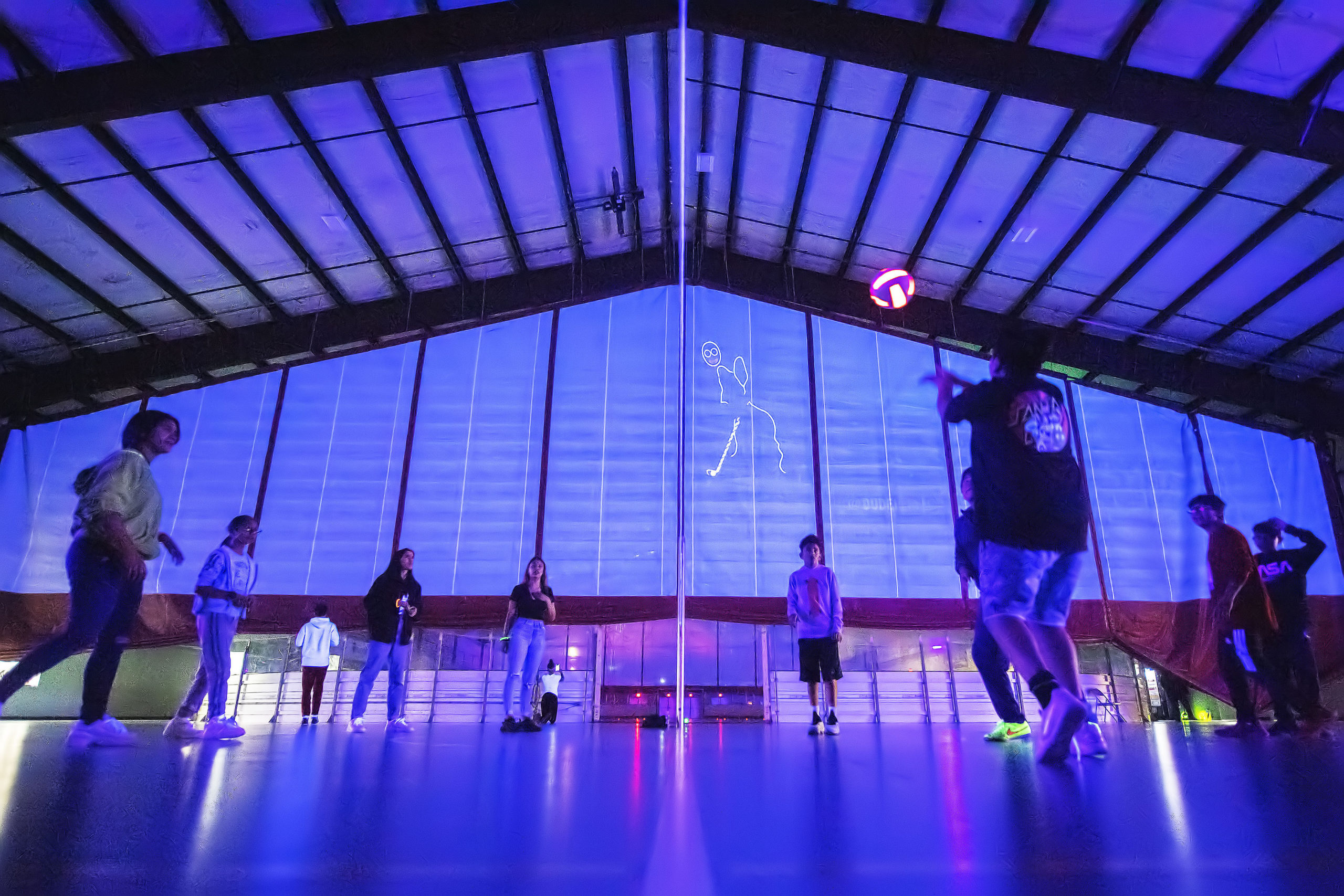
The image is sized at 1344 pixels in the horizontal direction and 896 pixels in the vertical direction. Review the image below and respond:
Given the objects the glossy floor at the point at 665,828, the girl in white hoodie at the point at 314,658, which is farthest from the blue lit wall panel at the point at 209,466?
the glossy floor at the point at 665,828

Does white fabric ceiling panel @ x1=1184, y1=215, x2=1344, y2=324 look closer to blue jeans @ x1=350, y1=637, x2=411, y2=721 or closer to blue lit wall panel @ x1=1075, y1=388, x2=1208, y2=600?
blue lit wall panel @ x1=1075, y1=388, x2=1208, y2=600

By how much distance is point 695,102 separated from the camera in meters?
7.54

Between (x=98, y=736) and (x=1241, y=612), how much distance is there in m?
4.62

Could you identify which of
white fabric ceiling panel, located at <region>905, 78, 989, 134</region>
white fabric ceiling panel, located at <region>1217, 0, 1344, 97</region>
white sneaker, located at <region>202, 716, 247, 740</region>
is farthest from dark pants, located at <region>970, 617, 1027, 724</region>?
white fabric ceiling panel, located at <region>905, 78, 989, 134</region>

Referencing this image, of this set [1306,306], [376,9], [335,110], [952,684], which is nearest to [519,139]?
[335,110]

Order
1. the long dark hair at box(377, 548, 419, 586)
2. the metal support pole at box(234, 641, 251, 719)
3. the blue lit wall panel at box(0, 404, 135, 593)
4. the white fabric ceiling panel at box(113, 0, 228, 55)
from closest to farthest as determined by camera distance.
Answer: the long dark hair at box(377, 548, 419, 586)
the white fabric ceiling panel at box(113, 0, 228, 55)
the metal support pole at box(234, 641, 251, 719)
the blue lit wall panel at box(0, 404, 135, 593)

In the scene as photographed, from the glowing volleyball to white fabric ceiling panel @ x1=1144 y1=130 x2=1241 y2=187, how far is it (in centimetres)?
224

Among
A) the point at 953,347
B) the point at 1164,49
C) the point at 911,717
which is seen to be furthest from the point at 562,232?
the point at 911,717

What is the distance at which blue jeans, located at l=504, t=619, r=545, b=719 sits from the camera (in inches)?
157

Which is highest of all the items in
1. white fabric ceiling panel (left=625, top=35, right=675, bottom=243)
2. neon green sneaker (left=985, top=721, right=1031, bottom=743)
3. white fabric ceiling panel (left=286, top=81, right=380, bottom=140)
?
white fabric ceiling panel (left=625, top=35, right=675, bottom=243)

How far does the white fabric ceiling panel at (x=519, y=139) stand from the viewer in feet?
21.8

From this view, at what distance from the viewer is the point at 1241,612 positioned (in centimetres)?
362

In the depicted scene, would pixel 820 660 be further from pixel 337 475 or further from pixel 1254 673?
pixel 337 475

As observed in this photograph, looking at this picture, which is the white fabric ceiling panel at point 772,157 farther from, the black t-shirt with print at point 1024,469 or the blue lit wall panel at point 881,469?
the black t-shirt with print at point 1024,469
